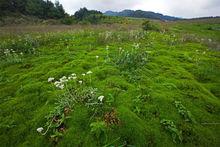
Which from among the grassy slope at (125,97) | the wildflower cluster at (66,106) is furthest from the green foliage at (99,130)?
the wildflower cluster at (66,106)

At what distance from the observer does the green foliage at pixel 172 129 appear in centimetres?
551

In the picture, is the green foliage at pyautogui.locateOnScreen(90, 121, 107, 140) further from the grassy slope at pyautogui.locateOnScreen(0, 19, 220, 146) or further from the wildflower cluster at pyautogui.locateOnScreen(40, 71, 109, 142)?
the wildflower cluster at pyautogui.locateOnScreen(40, 71, 109, 142)

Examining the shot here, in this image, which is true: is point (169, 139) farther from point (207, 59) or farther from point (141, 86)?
point (207, 59)

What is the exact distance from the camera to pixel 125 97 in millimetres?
6785

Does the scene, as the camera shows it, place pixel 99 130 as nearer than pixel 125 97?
Yes

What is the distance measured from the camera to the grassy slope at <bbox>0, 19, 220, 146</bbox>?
18.1ft

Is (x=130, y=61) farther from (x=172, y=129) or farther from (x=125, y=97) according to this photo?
(x=172, y=129)

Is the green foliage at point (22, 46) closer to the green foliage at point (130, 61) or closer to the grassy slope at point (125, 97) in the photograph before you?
the grassy slope at point (125, 97)

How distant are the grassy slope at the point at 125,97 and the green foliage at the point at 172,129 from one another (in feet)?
0.33

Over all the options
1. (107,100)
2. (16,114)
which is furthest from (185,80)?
(16,114)

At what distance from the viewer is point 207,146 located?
18.0ft

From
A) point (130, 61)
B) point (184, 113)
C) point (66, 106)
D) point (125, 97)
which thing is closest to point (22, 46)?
point (130, 61)

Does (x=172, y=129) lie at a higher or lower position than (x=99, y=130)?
lower

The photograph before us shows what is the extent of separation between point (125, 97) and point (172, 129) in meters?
1.65
